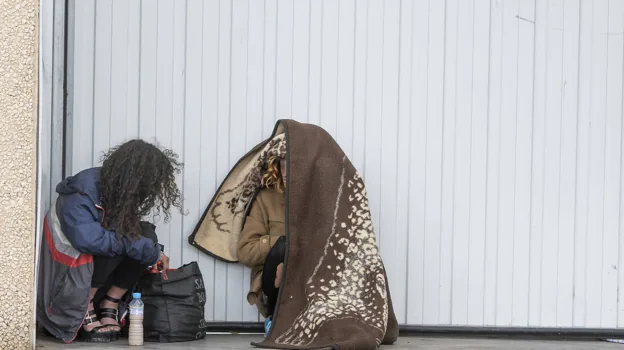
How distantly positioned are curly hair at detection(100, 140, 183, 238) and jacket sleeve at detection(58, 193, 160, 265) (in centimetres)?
5

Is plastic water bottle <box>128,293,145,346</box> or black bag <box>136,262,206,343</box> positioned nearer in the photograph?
plastic water bottle <box>128,293,145,346</box>

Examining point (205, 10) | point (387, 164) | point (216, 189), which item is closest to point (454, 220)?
point (387, 164)

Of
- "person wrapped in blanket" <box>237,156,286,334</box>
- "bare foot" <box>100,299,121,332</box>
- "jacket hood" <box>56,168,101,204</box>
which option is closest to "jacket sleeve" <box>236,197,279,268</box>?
"person wrapped in blanket" <box>237,156,286,334</box>

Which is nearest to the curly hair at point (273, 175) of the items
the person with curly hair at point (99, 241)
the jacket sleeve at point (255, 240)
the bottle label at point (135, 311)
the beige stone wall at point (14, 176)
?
the jacket sleeve at point (255, 240)

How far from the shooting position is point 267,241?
17.3 ft

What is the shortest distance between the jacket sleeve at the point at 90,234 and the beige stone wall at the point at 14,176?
281 mm

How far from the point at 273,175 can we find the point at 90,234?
1050 millimetres

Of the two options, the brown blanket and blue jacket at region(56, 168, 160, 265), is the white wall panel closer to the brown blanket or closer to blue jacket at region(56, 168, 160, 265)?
the brown blanket

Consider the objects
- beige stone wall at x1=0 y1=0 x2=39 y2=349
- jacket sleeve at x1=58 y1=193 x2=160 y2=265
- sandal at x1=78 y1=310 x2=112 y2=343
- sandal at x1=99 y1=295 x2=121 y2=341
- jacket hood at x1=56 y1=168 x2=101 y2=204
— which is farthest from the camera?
sandal at x1=99 y1=295 x2=121 y2=341

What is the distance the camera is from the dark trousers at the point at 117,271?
4.88m

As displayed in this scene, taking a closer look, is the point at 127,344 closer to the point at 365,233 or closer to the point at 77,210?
the point at 77,210

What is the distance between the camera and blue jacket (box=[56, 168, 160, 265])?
470 cm

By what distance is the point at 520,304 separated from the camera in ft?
18.2

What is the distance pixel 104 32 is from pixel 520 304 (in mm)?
2618
